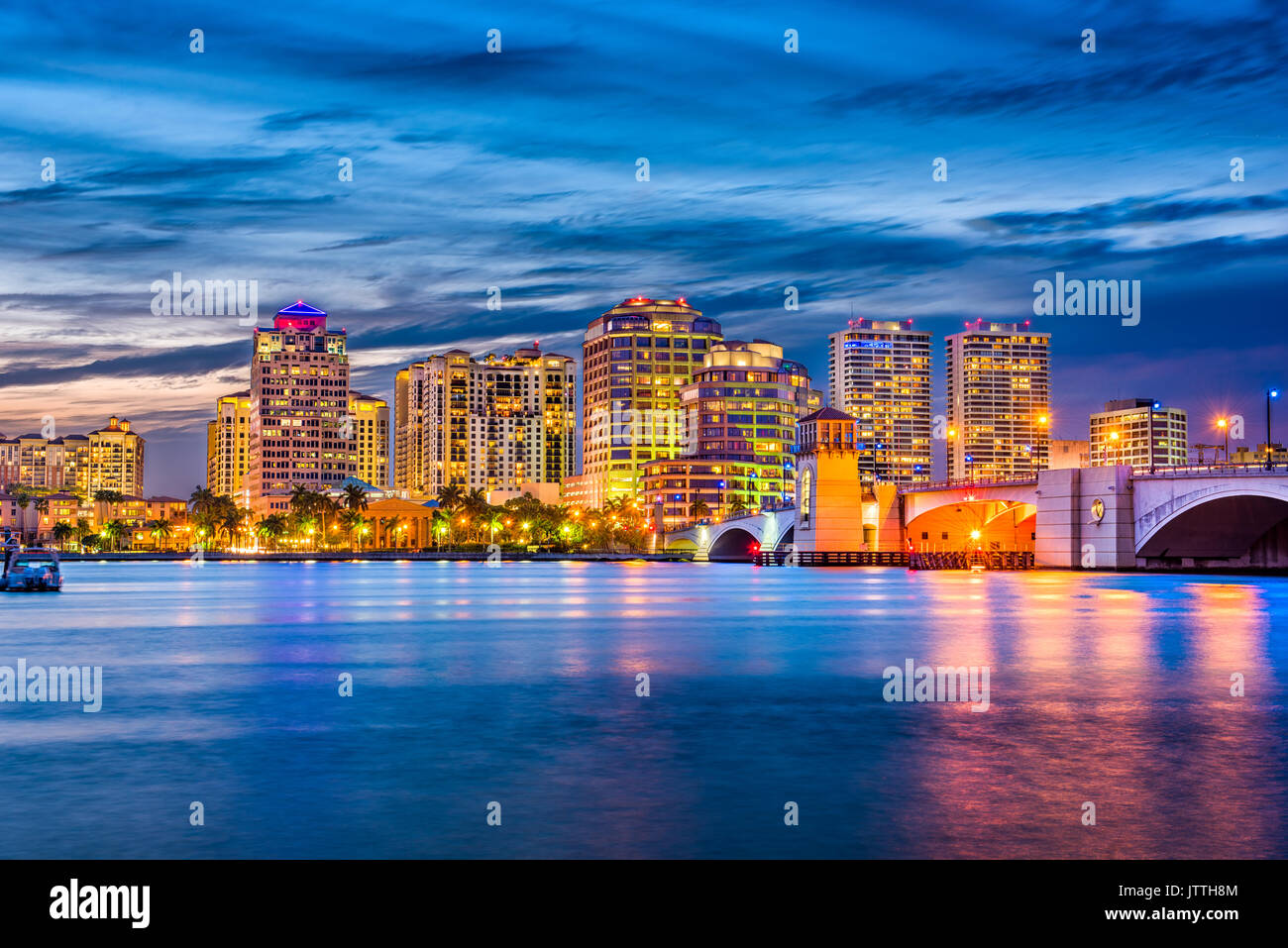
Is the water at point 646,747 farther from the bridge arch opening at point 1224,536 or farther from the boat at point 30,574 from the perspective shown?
the bridge arch opening at point 1224,536

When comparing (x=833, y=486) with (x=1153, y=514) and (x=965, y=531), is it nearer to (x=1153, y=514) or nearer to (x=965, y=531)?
(x=965, y=531)

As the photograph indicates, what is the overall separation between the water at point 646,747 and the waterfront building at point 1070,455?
296ft

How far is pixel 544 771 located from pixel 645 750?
2696 millimetres

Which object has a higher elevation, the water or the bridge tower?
the bridge tower

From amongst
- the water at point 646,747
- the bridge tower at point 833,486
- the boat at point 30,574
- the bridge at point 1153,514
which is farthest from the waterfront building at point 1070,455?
the boat at point 30,574

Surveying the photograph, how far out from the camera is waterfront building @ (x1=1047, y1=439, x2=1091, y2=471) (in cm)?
14412

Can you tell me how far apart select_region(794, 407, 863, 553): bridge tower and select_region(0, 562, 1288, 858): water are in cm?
12152

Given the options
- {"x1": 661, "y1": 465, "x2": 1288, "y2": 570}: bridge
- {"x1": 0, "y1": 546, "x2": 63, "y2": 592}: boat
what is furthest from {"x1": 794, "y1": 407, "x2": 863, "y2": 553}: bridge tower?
{"x1": 0, "y1": 546, "x2": 63, "y2": 592}: boat

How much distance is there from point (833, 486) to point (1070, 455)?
1570 inches

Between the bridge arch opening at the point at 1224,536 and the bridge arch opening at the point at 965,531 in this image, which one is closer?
the bridge arch opening at the point at 1224,536

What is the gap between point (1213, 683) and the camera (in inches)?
1423

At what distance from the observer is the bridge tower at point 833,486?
178375 millimetres

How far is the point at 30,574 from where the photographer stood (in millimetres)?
100188

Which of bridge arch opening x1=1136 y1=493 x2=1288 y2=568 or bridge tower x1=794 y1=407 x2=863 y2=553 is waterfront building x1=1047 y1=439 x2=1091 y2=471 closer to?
bridge arch opening x1=1136 y1=493 x2=1288 y2=568
